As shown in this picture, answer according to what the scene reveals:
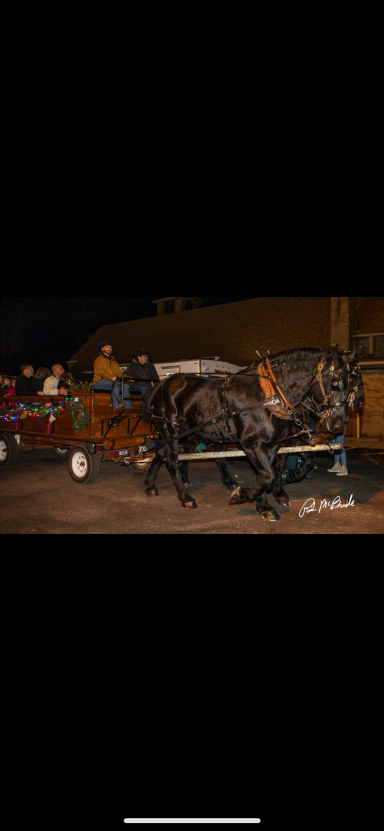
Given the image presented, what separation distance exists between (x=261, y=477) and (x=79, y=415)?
3.57 m

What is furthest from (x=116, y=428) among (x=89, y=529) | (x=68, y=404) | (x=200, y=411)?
(x=89, y=529)

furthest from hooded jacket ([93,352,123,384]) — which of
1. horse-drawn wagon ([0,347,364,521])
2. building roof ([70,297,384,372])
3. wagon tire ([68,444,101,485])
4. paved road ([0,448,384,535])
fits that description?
building roof ([70,297,384,372])

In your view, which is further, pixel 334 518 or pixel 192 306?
pixel 192 306

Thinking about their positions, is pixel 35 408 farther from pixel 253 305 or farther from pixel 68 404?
pixel 253 305

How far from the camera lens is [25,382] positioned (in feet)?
30.1

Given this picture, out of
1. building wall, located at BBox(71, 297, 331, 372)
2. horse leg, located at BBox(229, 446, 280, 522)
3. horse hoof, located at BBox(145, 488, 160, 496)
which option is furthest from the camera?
building wall, located at BBox(71, 297, 331, 372)

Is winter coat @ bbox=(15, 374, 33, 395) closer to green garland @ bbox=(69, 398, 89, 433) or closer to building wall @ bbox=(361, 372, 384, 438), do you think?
green garland @ bbox=(69, 398, 89, 433)

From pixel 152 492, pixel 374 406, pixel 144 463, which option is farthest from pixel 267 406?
pixel 374 406

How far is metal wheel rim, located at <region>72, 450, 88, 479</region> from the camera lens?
7.45 m

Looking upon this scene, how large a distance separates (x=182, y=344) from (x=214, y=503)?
15.6 m

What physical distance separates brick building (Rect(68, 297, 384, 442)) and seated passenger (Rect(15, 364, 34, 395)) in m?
10.6

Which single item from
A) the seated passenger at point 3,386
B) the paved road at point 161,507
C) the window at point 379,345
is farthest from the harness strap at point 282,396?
the window at point 379,345

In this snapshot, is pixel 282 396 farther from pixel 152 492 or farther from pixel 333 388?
pixel 152 492

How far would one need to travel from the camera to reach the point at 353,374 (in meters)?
5.09
